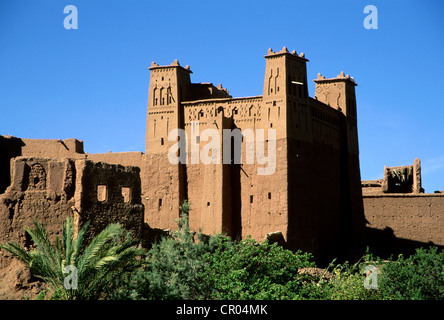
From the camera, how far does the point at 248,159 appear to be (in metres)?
39.8

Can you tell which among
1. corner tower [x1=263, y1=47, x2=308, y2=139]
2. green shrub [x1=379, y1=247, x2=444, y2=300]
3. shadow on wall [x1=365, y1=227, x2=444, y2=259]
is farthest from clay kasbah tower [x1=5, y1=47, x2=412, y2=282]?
green shrub [x1=379, y1=247, x2=444, y2=300]

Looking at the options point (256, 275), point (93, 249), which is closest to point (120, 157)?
point (256, 275)

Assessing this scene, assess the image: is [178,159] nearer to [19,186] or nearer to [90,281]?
[19,186]

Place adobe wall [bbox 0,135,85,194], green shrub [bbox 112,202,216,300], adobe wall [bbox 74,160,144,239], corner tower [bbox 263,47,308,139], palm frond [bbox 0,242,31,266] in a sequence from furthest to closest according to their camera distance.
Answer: adobe wall [bbox 0,135,85,194]
corner tower [bbox 263,47,308,139]
adobe wall [bbox 74,160,144,239]
green shrub [bbox 112,202,216,300]
palm frond [bbox 0,242,31,266]

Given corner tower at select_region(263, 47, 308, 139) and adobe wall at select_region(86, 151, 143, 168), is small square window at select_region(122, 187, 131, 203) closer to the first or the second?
corner tower at select_region(263, 47, 308, 139)

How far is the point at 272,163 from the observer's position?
38.9m

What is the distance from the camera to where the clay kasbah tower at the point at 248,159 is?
127 feet

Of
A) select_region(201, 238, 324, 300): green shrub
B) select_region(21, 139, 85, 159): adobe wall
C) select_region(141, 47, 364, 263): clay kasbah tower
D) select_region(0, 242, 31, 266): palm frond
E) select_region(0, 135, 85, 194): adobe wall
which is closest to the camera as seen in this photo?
select_region(0, 242, 31, 266): palm frond

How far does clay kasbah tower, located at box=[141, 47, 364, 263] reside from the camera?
38.8m

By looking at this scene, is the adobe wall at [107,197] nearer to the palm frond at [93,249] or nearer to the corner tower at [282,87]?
the palm frond at [93,249]

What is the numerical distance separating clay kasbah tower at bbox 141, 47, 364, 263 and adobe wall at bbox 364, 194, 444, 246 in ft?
14.0

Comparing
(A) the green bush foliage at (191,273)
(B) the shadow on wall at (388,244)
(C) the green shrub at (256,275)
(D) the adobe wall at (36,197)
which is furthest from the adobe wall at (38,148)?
(B) the shadow on wall at (388,244)

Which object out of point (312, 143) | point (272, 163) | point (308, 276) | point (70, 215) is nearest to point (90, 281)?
point (70, 215)

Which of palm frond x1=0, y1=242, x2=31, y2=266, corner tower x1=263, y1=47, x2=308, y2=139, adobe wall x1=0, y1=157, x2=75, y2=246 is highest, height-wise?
corner tower x1=263, y1=47, x2=308, y2=139
